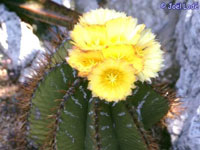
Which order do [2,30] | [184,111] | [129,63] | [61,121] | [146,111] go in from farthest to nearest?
1. [2,30]
2. [184,111]
3. [146,111]
4. [61,121]
5. [129,63]

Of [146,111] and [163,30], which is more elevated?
[163,30]

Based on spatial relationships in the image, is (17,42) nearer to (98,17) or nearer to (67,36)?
(67,36)

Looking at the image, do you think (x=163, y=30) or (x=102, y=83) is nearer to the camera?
(x=102, y=83)

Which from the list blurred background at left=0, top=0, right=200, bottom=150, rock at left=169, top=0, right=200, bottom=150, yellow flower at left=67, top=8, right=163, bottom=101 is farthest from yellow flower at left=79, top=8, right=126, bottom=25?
rock at left=169, top=0, right=200, bottom=150

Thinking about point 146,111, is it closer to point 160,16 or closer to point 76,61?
point 76,61

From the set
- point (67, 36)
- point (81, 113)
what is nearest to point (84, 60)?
point (81, 113)

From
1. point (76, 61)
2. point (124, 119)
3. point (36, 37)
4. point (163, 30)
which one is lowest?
point (124, 119)

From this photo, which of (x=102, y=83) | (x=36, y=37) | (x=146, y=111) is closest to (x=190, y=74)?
(x=146, y=111)
